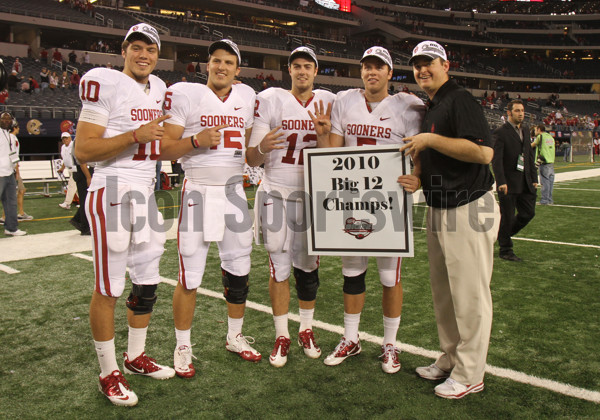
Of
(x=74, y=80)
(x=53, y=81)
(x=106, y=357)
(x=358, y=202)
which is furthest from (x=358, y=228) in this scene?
(x=74, y=80)

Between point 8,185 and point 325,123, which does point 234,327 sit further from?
point 8,185

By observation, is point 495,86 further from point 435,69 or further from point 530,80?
point 435,69

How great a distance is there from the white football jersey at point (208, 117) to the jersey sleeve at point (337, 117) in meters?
0.67

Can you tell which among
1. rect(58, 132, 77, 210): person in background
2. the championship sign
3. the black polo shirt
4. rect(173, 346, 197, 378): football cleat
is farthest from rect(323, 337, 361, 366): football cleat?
rect(58, 132, 77, 210): person in background

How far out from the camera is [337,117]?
3801 millimetres

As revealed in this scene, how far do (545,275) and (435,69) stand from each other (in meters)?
3.80

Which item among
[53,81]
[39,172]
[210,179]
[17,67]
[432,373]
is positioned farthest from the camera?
[17,67]

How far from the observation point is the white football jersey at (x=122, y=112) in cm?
307

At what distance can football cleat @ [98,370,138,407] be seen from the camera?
3.05m

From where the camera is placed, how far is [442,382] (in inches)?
132

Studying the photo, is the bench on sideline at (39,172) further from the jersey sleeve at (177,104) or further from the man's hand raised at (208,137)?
the man's hand raised at (208,137)

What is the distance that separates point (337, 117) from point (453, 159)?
1.00 m

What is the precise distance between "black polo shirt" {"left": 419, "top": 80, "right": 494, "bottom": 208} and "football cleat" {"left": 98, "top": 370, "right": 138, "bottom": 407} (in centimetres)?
229

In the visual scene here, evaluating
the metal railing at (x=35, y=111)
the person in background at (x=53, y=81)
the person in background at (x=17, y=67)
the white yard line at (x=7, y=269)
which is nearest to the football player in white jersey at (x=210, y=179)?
the white yard line at (x=7, y=269)
